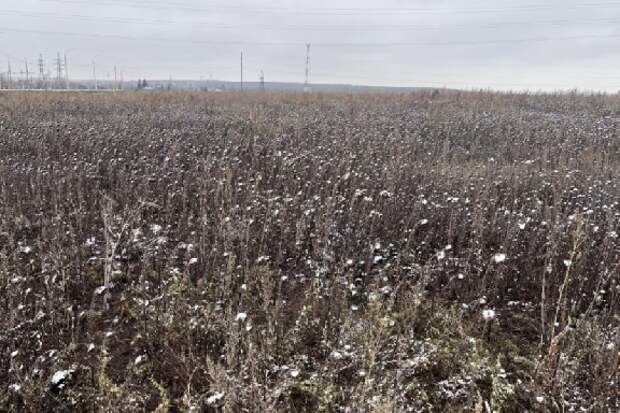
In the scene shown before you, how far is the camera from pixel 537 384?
267cm

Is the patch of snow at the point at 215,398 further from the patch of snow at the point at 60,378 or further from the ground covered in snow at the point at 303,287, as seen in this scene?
the patch of snow at the point at 60,378

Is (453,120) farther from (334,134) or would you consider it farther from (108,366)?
(108,366)

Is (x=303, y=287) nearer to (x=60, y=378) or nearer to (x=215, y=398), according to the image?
(x=215, y=398)

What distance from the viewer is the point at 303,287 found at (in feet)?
13.4

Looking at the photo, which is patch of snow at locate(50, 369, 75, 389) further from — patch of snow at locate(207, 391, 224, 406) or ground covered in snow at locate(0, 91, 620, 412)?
patch of snow at locate(207, 391, 224, 406)

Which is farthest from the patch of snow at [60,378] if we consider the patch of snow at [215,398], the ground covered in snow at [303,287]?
the patch of snow at [215,398]

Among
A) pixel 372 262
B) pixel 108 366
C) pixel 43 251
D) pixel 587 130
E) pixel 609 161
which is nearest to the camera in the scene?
pixel 108 366

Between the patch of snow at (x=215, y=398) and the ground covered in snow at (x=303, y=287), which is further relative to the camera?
the ground covered in snow at (x=303, y=287)

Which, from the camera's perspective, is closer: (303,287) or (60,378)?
(60,378)

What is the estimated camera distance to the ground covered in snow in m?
2.60

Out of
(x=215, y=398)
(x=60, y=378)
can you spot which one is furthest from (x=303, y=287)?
(x=60, y=378)

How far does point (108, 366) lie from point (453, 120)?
12.6 meters

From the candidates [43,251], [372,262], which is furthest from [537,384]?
[43,251]

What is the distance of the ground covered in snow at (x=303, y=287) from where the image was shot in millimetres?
2596
